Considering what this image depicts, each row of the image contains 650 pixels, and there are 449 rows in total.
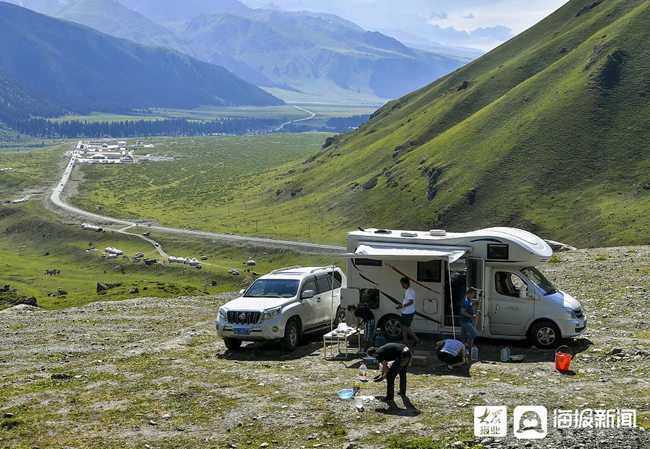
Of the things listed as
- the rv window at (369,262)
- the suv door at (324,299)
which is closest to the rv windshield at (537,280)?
the rv window at (369,262)

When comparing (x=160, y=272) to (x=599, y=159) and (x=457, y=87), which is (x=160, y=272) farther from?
(x=457, y=87)

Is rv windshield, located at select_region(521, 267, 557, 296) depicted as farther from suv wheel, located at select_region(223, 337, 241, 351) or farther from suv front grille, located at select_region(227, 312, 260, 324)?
suv wheel, located at select_region(223, 337, 241, 351)

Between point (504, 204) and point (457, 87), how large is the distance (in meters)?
79.4

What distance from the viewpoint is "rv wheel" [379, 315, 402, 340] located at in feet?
85.2

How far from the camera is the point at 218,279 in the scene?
340 feet

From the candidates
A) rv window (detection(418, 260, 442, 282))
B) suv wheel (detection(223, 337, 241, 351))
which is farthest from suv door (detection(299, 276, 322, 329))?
rv window (detection(418, 260, 442, 282))

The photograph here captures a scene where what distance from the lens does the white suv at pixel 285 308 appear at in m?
25.8

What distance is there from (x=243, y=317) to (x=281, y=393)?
6.07 metres

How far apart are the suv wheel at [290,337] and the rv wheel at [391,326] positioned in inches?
116

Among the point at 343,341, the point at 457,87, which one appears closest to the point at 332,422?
the point at 343,341

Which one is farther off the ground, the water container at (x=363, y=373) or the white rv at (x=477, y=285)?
the white rv at (x=477, y=285)

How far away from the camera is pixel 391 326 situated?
2605 cm

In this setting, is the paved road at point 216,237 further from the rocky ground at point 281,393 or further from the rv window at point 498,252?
the rv window at point 498,252

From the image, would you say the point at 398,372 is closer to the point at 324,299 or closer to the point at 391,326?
the point at 391,326
